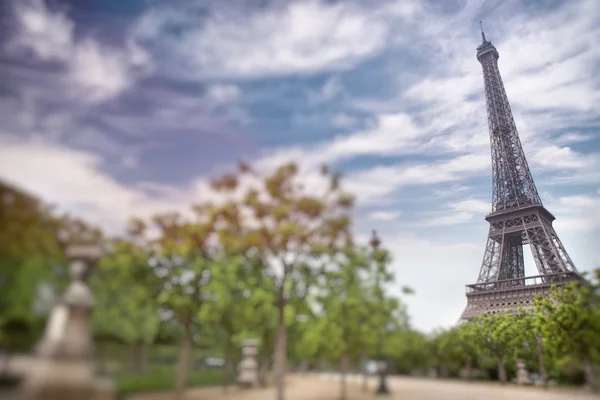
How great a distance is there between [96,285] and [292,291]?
10.6 ft

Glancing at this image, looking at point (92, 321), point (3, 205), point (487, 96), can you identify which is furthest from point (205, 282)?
point (487, 96)

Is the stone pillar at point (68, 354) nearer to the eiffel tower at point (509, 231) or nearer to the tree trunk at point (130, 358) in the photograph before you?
the tree trunk at point (130, 358)

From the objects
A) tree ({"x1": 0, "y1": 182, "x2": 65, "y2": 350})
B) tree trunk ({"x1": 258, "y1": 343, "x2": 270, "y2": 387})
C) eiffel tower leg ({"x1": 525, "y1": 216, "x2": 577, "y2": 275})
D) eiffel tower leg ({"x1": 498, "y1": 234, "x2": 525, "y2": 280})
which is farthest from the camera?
eiffel tower leg ({"x1": 498, "y1": 234, "x2": 525, "y2": 280})

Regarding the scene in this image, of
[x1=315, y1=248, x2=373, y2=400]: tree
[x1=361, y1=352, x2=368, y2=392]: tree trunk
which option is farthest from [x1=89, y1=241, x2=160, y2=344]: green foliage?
[x1=361, y1=352, x2=368, y2=392]: tree trunk

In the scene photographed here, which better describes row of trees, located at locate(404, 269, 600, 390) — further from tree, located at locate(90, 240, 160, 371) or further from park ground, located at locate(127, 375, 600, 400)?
tree, located at locate(90, 240, 160, 371)

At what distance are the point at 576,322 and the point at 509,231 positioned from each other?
9.15ft

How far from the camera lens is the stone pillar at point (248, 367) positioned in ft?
20.4

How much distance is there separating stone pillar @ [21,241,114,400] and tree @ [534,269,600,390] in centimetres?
731

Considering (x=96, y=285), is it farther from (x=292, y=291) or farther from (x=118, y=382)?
(x=292, y=291)

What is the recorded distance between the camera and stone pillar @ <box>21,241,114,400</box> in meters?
4.59

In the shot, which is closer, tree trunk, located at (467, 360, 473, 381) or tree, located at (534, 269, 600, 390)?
tree, located at (534, 269, 600, 390)

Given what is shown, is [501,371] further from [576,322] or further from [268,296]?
[268,296]

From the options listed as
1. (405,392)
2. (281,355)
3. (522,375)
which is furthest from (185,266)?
(522,375)

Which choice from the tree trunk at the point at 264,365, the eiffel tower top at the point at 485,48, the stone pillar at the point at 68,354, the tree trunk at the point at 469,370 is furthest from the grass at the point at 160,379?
the eiffel tower top at the point at 485,48
